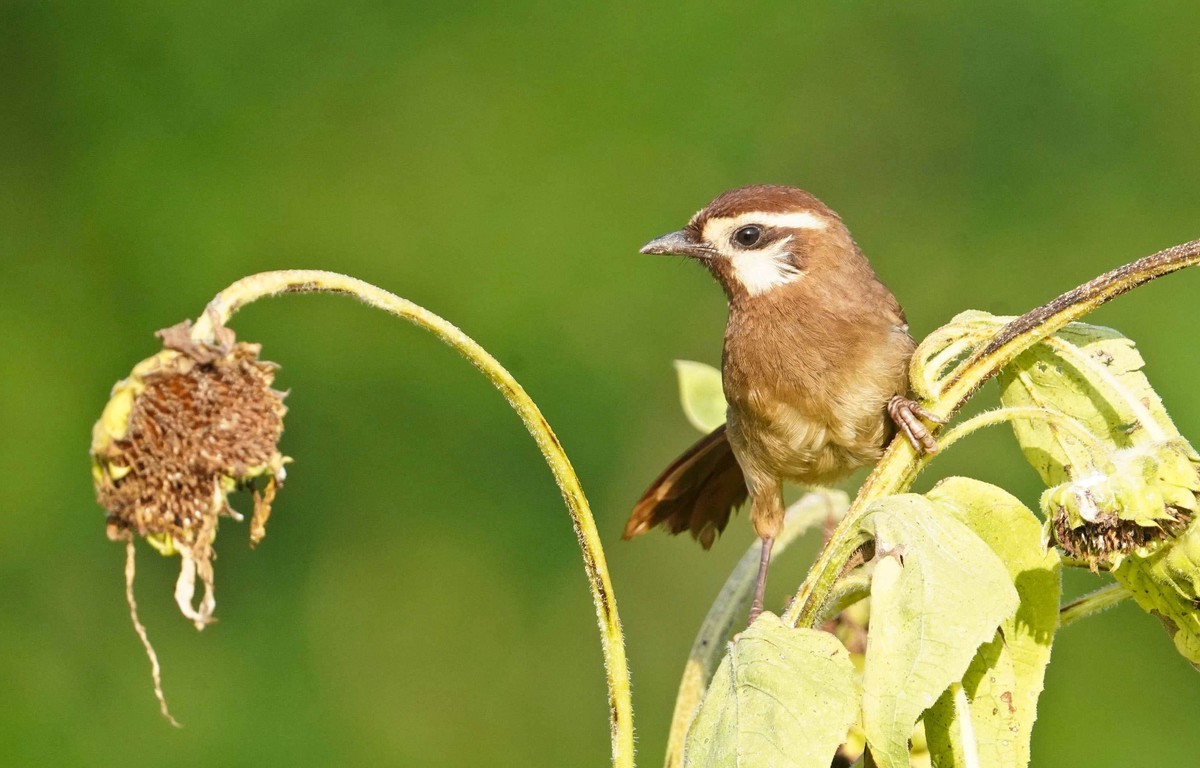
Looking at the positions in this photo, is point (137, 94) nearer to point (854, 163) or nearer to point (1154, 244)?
point (854, 163)

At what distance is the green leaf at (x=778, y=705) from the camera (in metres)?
1.90

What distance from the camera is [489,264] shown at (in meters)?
7.71

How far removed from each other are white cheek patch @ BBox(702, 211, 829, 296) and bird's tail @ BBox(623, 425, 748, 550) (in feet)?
1.32

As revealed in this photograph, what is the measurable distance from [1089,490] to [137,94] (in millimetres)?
7112

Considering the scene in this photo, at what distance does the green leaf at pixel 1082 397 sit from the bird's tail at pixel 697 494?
4.29 feet

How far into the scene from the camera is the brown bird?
3477mm

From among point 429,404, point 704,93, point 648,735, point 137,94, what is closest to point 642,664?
point 648,735

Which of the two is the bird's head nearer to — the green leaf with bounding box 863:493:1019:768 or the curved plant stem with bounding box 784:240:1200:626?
the curved plant stem with bounding box 784:240:1200:626

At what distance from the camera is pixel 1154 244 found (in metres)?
Result: 7.80

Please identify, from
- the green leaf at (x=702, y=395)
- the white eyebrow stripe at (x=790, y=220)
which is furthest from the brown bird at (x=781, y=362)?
the green leaf at (x=702, y=395)

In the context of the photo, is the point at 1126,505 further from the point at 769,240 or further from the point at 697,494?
the point at 769,240

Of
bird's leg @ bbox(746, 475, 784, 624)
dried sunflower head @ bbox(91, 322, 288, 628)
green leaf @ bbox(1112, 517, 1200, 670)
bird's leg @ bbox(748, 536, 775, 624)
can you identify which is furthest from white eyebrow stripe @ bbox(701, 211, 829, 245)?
dried sunflower head @ bbox(91, 322, 288, 628)

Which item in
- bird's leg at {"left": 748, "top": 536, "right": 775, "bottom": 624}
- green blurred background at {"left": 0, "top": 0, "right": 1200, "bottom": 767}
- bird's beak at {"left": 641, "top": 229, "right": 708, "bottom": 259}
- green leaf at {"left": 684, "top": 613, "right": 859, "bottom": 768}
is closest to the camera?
green leaf at {"left": 684, "top": 613, "right": 859, "bottom": 768}

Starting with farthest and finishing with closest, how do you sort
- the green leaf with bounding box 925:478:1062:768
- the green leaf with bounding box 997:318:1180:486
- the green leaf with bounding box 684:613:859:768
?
the green leaf with bounding box 997:318:1180:486, the green leaf with bounding box 925:478:1062:768, the green leaf with bounding box 684:613:859:768
